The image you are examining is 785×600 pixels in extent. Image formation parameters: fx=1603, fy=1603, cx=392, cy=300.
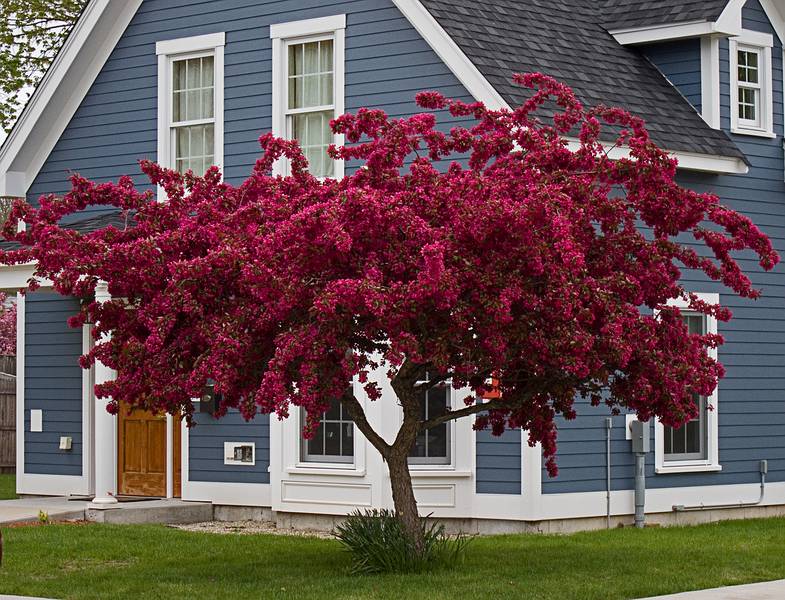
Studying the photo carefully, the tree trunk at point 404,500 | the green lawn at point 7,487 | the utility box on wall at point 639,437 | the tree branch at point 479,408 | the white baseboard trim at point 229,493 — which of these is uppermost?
the tree branch at point 479,408

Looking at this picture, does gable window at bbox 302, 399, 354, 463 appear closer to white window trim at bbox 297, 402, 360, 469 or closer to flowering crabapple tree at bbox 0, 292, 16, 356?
white window trim at bbox 297, 402, 360, 469

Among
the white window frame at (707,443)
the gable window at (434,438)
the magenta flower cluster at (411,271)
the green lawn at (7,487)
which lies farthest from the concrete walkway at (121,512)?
the white window frame at (707,443)

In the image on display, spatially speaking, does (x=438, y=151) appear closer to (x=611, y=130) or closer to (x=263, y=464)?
(x=611, y=130)

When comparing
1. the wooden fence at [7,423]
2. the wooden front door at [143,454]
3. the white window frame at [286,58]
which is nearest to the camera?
the white window frame at [286,58]

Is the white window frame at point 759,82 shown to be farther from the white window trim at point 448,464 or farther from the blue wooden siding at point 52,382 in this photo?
the blue wooden siding at point 52,382

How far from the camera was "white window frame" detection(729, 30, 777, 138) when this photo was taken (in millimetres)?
19516

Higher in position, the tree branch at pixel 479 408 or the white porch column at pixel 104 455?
the tree branch at pixel 479 408

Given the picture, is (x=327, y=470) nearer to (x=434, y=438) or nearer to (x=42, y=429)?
(x=434, y=438)

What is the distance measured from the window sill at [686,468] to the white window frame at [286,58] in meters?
5.01

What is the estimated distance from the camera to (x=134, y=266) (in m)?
12.8

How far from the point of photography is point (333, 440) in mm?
18594

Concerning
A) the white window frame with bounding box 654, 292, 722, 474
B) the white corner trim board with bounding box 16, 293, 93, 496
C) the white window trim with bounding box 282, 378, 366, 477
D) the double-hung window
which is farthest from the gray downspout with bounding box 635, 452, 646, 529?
the white corner trim board with bounding box 16, 293, 93, 496

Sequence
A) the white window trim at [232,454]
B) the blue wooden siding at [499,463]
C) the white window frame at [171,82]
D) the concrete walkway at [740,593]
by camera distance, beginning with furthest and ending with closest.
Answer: the white window frame at [171,82]
the white window trim at [232,454]
the blue wooden siding at [499,463]
the concrete walkway at [740,593]

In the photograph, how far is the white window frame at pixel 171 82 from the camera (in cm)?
1962
